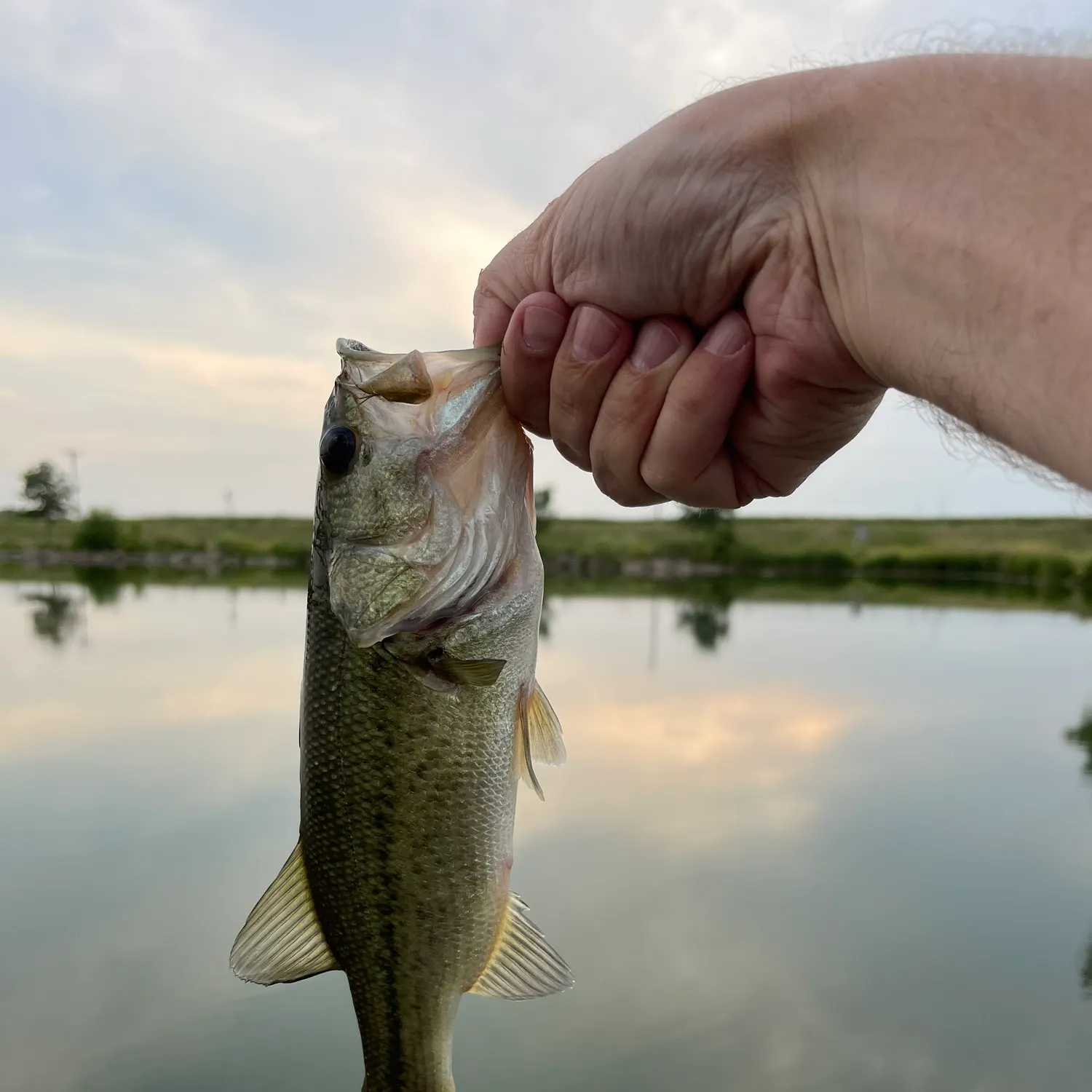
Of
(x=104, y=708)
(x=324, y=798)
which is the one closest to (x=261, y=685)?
(x=104, y=708)

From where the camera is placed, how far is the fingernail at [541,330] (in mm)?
2191

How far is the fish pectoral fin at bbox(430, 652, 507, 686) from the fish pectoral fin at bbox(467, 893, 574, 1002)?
0.63 meters

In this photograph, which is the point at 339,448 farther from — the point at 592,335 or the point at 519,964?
the point at 519,964

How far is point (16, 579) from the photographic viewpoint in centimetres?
5509

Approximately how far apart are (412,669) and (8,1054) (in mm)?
8604

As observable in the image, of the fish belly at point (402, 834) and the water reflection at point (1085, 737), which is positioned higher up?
the fish belly at point (402, 834)

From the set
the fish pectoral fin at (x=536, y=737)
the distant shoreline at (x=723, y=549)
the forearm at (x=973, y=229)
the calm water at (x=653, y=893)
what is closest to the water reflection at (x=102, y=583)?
the distant shoreline at (x=723, y=549)

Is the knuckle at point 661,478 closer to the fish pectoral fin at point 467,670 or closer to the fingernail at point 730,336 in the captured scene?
the fingernail at point 730,336

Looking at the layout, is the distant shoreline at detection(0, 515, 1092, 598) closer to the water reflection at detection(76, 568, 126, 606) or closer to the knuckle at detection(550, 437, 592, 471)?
the water reflection at detection(76, 568, 126, 606)

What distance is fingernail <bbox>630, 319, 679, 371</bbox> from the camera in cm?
221

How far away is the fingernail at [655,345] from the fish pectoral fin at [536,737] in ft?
→ 2.95

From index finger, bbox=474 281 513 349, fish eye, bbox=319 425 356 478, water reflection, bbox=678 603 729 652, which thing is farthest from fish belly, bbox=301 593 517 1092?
water reflection, bbox=678 603 729 652

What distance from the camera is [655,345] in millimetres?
2209

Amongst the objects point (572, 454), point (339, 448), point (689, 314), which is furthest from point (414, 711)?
point (689, 314)
